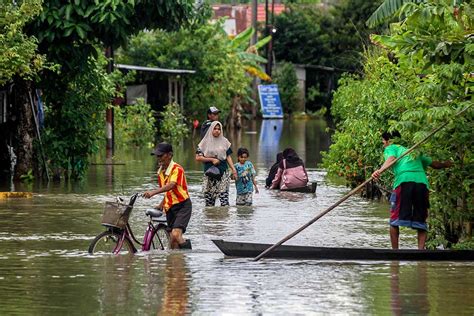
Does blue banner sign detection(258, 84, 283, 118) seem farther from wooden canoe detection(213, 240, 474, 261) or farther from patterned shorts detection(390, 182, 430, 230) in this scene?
wooden canoe detection(213, 240, 474, 261)

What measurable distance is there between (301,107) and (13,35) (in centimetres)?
5203

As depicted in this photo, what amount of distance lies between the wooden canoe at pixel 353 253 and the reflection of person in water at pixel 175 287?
55 cm

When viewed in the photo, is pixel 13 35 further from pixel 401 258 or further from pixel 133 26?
pixel 401 258

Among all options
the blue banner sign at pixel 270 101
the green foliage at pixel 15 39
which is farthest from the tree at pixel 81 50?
the blue banner sign at pixel 270 101

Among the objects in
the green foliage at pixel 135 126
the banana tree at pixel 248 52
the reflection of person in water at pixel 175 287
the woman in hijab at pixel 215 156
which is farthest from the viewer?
the banana tree at pixel 248 52

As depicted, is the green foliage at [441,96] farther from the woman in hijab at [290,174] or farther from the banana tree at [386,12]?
the woman in hijab at [290,174]

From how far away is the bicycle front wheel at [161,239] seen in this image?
14368 mm

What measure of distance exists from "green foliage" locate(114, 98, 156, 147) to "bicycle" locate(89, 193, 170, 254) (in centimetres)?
2227

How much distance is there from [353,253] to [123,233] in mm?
2547

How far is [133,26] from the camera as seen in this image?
890 inches

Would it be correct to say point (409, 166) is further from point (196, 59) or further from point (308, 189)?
point (196, 59)

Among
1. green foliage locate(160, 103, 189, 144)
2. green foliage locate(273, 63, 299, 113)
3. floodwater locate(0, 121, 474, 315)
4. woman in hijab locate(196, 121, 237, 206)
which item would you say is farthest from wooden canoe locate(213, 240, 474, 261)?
green foliage locate(273, 63, 299, 113)

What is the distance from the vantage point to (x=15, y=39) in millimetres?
20125

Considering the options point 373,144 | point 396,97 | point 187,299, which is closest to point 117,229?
point 187,299
